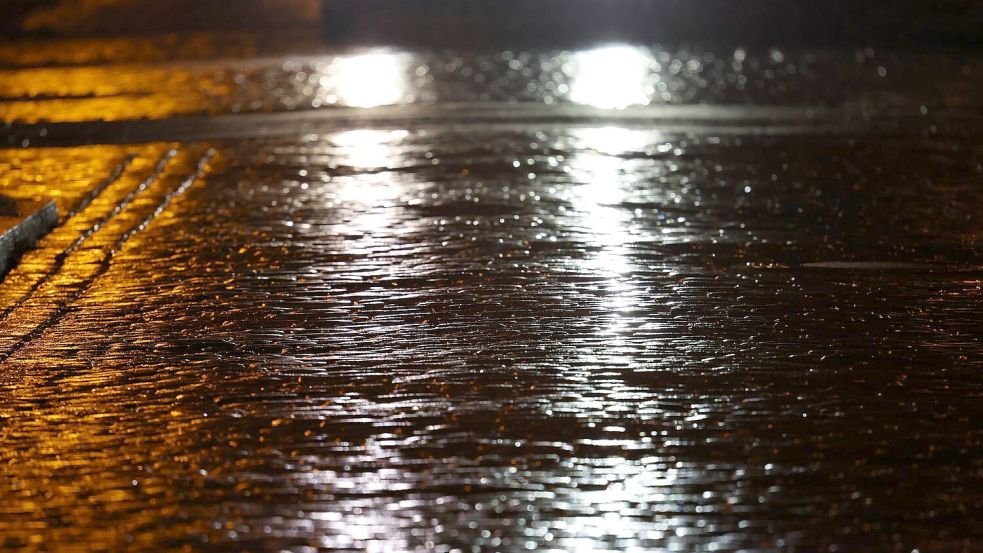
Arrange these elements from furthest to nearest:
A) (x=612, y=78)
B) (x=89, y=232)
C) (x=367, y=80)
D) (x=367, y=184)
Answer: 1. (x=367, y=80)
2. (x=612, y=78)
3. (x=367, y=184)
4. (x=89, y=232)

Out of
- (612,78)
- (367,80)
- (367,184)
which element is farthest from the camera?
(367,80)

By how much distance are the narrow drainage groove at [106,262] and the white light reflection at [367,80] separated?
320 cm

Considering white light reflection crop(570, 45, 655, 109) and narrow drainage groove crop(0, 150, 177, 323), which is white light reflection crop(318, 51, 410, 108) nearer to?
white light reflection crop(570, 45, 655, 109)

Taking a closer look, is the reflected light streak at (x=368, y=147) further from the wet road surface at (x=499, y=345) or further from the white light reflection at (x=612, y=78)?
the white light reflection at (x=612, y=78)

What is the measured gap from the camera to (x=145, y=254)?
6668mm

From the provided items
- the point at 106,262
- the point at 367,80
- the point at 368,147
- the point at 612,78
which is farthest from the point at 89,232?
the point at 612,78

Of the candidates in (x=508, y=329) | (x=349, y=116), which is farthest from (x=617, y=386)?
(x=349, y=116)

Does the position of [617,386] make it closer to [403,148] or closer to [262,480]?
[262,480]

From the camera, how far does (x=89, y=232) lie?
281 inches

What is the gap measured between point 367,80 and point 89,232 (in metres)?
7.10

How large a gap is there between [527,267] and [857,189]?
272 cm

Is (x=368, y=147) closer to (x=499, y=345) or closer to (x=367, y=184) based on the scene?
(x=367, y=184)

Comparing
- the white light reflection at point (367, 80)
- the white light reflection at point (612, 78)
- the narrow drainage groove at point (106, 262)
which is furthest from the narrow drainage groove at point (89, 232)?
the white light reflection at point (612, 78)

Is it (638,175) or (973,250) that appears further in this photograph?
(638,175)
